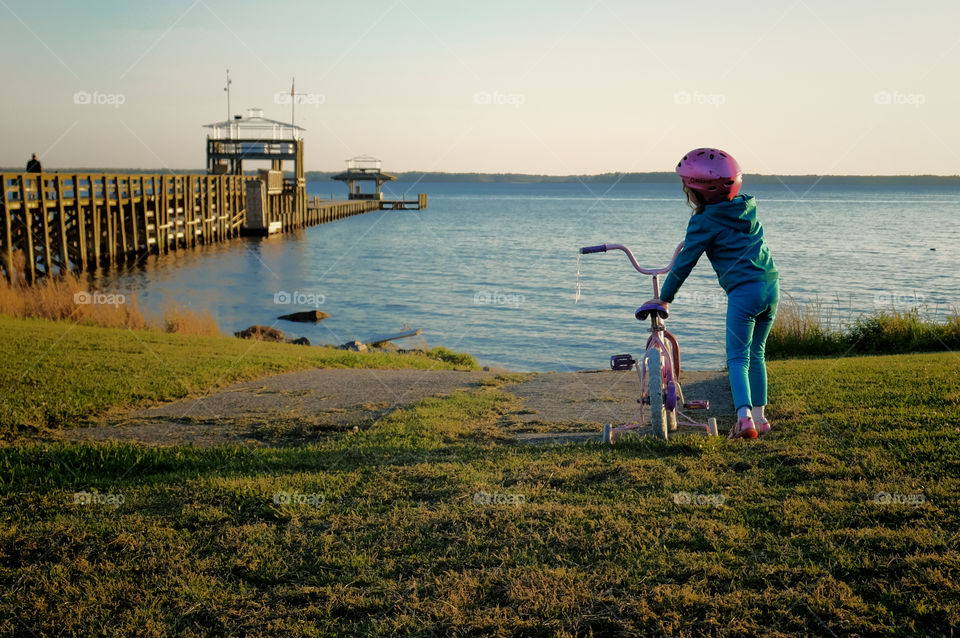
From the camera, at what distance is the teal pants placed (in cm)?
561

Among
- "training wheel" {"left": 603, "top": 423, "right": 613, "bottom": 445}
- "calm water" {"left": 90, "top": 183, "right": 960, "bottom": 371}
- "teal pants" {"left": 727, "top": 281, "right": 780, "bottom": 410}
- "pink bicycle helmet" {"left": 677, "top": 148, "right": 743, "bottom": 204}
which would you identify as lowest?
"calm water" {"left": 90, "top": 183, "right": 960, "bottom": 371}

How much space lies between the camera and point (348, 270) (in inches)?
1683

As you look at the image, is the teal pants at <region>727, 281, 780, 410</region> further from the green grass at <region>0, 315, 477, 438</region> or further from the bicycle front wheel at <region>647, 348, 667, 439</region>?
the green grass at <region>0, 315, 477, 438</region>

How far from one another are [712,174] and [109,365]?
8991 millimetres

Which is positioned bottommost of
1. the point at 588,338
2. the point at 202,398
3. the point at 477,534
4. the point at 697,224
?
the point at 588,338

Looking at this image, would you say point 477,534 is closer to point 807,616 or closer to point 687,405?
point 807,616

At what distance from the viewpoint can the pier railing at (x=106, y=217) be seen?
80.2ft

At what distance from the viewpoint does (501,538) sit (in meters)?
4.44

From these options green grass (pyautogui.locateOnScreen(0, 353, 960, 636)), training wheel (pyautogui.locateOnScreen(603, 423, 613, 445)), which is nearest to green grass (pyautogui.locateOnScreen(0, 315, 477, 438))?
green grass (pyautogui.locateOnScreen(0, 353, 960, 636))

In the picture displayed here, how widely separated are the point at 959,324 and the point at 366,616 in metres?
13.7

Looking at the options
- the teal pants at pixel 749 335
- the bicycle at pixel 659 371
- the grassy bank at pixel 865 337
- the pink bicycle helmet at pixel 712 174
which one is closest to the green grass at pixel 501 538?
the bicycle at pixel 659 371

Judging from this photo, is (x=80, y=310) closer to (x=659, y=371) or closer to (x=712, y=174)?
(x=659, y=371)

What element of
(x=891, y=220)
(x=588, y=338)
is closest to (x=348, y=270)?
(x=588, y=338)

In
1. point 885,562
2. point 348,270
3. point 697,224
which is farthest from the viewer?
point 348,270
